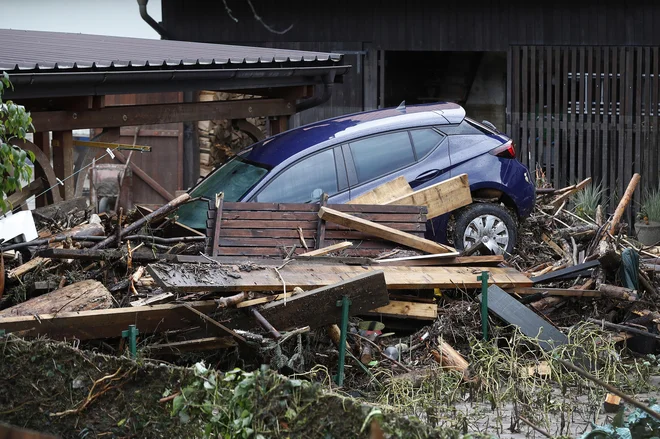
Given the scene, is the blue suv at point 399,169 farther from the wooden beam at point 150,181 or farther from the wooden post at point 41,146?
the wooden beam at point 150,181

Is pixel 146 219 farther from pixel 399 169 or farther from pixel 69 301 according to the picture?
pixel 399 169

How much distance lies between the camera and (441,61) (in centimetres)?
1975

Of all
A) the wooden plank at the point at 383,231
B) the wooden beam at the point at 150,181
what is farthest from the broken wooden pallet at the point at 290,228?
the wooden beam at the point at 150,181

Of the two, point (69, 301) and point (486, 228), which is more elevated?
point (486, 228)

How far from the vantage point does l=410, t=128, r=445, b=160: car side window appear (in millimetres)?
11023

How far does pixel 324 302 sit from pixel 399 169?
11.5 feet

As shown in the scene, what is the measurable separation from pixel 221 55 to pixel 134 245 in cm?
420

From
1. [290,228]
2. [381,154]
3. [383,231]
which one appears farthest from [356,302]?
[381,154]

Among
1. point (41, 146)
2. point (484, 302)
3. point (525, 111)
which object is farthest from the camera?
point (525, 111)

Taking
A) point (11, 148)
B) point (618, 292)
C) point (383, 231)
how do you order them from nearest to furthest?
point (11, 148)
point (618, 292)
point (383, 231)

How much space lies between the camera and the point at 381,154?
10961 mm

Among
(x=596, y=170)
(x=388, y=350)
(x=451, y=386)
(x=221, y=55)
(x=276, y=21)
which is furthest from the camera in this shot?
(x=276, y=21)

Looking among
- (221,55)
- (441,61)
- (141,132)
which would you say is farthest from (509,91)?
(141,132)

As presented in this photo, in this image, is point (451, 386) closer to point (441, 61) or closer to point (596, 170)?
point (596, 170)
